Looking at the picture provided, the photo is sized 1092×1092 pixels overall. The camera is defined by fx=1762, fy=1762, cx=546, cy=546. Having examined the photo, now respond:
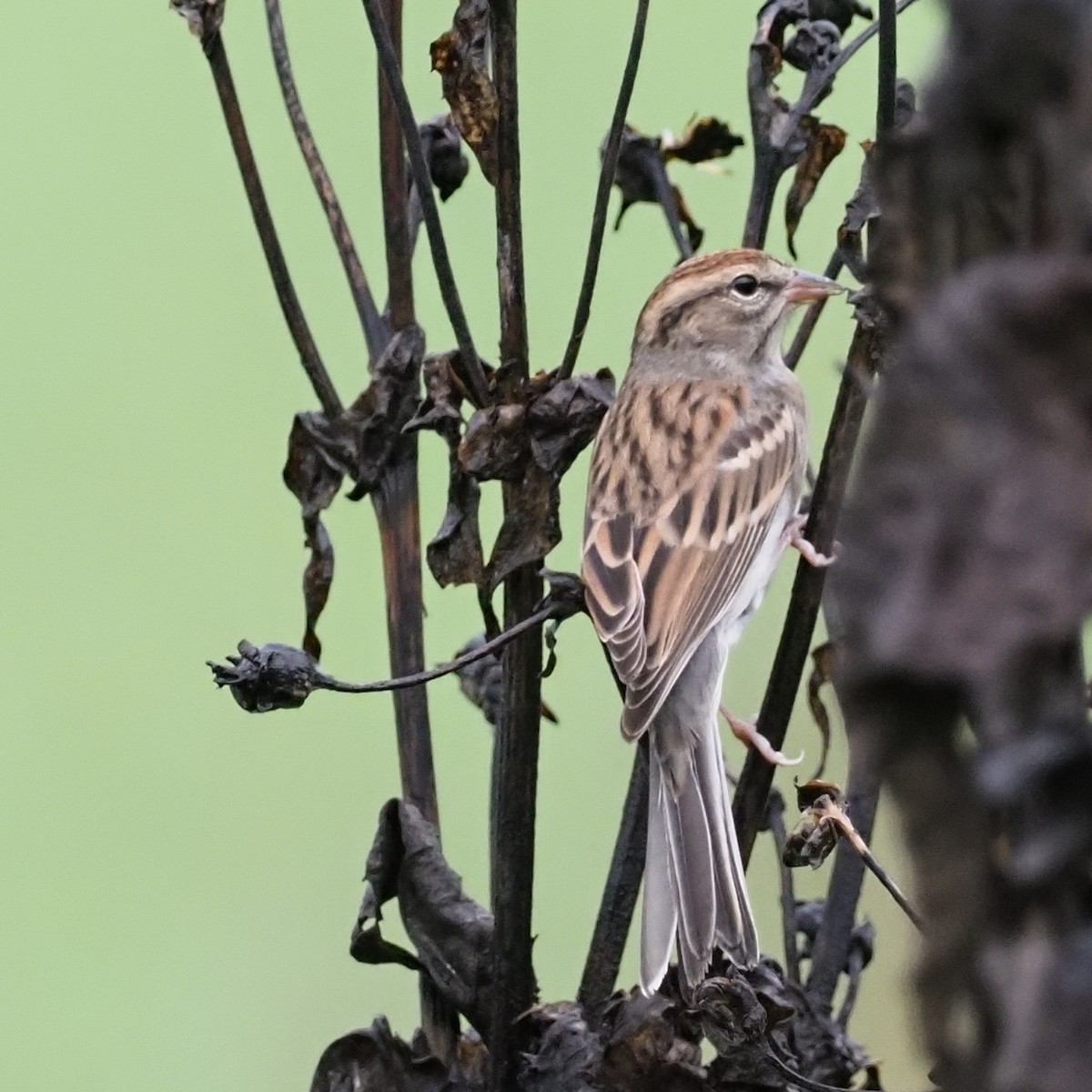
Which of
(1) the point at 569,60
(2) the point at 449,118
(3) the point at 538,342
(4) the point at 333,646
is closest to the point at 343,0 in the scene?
(1) the point at 569,60

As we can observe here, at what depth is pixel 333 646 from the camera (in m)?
3.53

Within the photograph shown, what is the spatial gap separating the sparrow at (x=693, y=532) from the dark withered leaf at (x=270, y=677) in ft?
1.50

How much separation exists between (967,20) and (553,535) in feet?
3.31

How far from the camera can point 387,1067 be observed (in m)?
1.56

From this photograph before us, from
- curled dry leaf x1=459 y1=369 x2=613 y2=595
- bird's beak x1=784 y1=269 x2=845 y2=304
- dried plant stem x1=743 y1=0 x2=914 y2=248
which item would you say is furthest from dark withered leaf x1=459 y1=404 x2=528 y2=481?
bird's beak x1=784 y1=269 x2=845 y2=304

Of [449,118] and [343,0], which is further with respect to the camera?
[343,0]

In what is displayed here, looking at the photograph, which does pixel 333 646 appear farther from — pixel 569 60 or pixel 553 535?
pixel 553 535

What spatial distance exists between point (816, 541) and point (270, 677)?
464 millimetres

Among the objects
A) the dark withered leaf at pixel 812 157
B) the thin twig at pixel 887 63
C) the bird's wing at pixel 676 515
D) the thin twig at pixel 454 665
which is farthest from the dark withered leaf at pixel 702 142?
the thin twig at pixel 454 665

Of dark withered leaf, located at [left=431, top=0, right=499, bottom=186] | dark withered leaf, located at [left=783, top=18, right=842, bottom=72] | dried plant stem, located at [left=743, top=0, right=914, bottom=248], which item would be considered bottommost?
dark withered leaf, located at [left=431, top=0, right=499, bottom=186]

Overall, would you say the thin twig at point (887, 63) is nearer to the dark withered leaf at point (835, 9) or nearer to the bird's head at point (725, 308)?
the dark withered leaf at point (835, 9)

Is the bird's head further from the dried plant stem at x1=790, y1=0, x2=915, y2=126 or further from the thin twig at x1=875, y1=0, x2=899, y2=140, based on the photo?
the thin twig at x1=875, y1=0, x2=899, y2=140

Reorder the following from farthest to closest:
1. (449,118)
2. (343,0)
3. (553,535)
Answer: (343,0) < (449,118) < (553,535)

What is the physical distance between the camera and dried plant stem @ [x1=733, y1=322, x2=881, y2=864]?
4.68 feet
